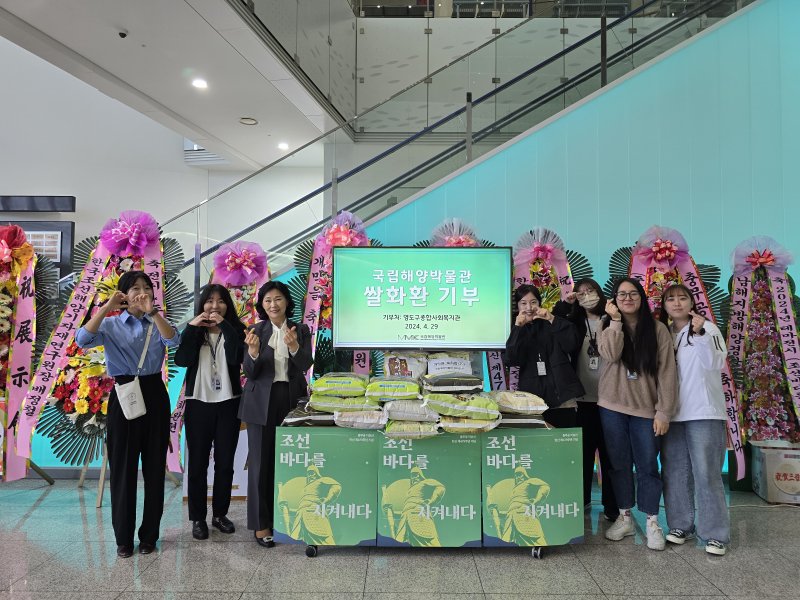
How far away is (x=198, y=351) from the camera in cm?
329

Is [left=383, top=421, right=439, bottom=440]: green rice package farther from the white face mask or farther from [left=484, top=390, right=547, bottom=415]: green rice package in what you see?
the white face mask

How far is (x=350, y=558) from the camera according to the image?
299cm

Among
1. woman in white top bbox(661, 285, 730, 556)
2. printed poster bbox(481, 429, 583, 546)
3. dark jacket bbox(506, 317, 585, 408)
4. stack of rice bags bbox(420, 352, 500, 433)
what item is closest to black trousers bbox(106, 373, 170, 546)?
stack of rice bags bbox(420, 352, 500, 433)

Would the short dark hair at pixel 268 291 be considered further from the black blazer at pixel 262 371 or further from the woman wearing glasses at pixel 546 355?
the woman wearing glasses at pixel 546 355

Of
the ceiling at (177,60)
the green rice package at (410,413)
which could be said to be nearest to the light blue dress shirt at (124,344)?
the green rice package at (410,413)

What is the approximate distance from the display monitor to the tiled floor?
1.25m

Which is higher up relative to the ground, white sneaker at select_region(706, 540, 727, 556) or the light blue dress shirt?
the light blue dress shirt

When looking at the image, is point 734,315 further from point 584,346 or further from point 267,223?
point 267,223

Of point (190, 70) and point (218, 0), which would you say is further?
point (190, 70)

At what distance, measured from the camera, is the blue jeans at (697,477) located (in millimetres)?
3059

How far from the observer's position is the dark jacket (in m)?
3.37

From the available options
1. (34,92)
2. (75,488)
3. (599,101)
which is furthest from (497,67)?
(34,92)

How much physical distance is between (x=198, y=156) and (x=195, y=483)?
7.02 metres

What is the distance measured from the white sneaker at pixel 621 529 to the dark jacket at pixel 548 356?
0.71m
